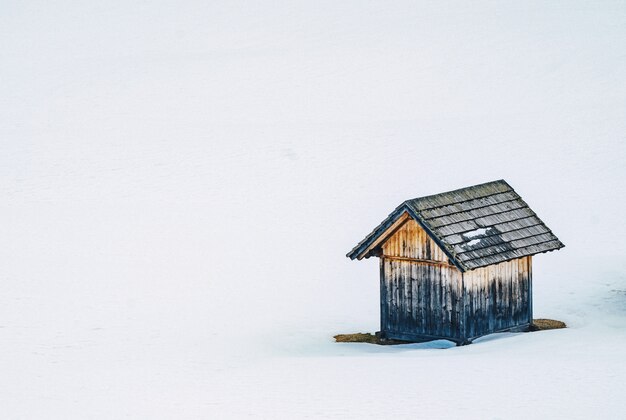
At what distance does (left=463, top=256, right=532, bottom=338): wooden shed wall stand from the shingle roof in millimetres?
483

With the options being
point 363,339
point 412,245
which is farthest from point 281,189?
point 412,245

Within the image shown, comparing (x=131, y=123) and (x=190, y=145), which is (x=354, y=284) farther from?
(x=131, y=123)

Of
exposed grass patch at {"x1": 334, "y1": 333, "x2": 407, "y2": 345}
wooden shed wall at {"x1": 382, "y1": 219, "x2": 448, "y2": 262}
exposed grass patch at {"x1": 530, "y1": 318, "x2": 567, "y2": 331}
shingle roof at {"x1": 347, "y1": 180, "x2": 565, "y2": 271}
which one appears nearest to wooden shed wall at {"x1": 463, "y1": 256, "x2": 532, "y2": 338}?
exposed grass patch at {"x1": 530, "y1": 318, "x2": 567, "y2": 331}

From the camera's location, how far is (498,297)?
25922mm

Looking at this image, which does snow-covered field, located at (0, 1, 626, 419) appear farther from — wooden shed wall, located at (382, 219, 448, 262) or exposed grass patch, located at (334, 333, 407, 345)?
wooden shed wall, located at (382, 219, 448, 262)

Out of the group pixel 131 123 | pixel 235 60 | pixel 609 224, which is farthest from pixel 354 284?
pixel 235 60

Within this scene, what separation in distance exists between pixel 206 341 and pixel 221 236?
10.1 m

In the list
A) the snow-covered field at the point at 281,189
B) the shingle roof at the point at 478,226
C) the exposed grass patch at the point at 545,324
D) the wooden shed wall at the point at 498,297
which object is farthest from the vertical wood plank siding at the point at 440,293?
the snow-covered field at the point at 281,189

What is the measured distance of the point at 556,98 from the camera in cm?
4953

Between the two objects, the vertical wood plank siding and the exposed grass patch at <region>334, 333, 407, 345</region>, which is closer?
the vertical wood plank siding

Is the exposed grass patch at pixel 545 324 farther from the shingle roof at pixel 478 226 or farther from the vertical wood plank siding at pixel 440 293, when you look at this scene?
the shingle roof at pixel 478 226

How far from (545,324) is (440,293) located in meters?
3.22

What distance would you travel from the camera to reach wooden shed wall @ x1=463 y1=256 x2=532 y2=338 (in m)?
25.3

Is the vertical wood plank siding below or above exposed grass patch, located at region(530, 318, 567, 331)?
above
